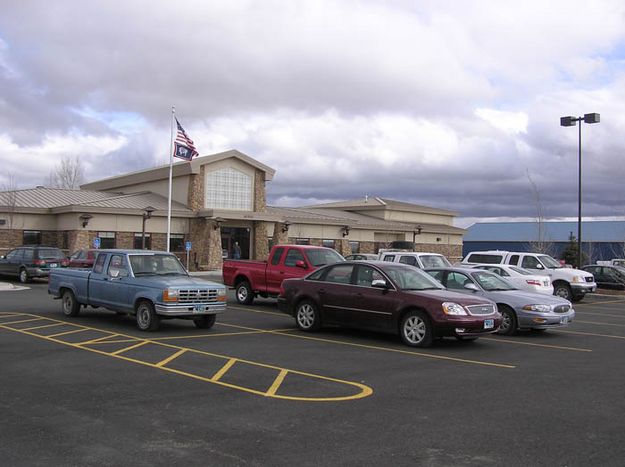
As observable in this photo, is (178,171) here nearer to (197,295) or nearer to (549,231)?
(197,295)

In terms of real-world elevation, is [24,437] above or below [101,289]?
below

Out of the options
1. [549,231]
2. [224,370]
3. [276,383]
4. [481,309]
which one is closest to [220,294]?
[224,370]

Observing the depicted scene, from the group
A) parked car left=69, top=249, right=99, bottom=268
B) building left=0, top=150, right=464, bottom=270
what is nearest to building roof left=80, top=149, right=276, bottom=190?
building left=0, top=150, right=464, bottom=270

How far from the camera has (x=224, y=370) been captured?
9.52 m

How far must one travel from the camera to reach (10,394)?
7.80 meters

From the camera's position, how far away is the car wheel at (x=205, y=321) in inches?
561

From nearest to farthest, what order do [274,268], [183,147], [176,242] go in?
[274,268] → [183,147] → [176,242]

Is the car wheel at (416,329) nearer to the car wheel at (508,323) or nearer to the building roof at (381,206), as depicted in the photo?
the car wheel at (508,323)

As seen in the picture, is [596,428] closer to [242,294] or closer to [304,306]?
[304,306]

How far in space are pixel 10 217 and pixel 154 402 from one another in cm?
3377

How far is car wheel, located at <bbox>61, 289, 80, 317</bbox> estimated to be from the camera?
15.5 m

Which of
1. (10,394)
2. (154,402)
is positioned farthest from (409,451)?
(10,394)

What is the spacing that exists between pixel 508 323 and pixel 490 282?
4.36ft

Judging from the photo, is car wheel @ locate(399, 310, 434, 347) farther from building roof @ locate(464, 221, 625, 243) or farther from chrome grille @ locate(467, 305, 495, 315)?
building roof @ locate(464, 221, 625, 243)
